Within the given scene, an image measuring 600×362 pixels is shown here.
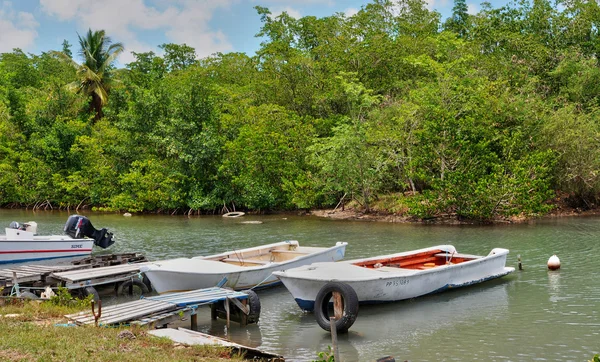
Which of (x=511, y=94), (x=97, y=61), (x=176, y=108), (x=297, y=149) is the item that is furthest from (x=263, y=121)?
(x=97, y=61)

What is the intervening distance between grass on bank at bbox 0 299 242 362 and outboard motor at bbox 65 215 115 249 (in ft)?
36.5

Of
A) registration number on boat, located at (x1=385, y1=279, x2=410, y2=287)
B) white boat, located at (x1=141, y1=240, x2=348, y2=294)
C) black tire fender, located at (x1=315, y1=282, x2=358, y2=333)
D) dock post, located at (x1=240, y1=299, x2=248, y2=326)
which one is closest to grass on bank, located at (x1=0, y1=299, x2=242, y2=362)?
dock post, located at (x1=240, y1=299, x2=248, y2=326)

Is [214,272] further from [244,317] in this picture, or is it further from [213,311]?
[244,317]

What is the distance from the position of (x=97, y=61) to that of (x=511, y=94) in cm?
3888

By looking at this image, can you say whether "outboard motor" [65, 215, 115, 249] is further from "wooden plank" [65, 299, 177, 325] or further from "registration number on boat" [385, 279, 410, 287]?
"registration number on boat" [385, 279, 410, 287]

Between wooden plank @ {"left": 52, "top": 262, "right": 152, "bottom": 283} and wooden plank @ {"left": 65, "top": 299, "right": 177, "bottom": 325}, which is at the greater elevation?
wooden plank @ {"left": 52, "top": 262, "right": 152, "bottom": 283}

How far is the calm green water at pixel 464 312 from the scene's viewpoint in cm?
1088

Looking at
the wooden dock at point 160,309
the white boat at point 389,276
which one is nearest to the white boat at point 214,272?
the wooden dock at point 160,309

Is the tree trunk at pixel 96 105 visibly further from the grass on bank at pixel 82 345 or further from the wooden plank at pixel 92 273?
the grass on bank at pixel 82 345

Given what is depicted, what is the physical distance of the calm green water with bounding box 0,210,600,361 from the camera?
10.9 m

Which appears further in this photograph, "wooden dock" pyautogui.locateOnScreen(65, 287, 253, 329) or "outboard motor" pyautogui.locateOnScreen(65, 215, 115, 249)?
"outboard motor" pyautogui.locateOnScreen(65, 215, 115, 249)

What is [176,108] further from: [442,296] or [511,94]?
[442,296]

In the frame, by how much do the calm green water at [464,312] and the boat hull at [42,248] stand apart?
2927 millimetres

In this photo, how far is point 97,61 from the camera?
5600cm
